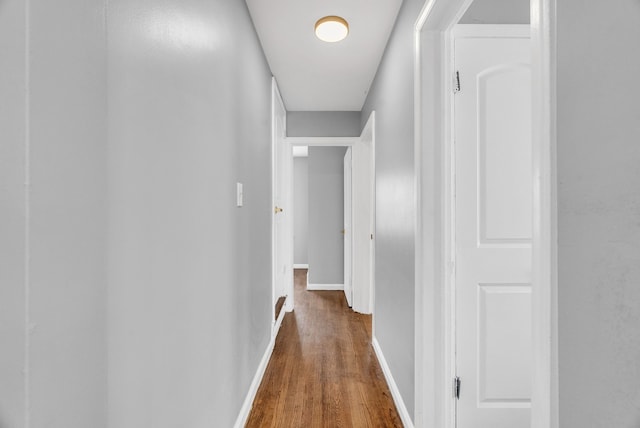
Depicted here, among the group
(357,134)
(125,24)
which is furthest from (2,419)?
(357,134)

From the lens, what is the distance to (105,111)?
0.72 meters

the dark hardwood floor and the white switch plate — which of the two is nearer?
the white switch plate

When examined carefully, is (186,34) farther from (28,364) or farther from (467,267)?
(467,267)

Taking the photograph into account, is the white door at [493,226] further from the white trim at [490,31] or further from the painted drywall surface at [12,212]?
the painted drywall surface at [12,212]

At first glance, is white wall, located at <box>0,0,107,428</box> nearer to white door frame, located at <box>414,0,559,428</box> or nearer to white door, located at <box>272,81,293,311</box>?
white door frame, located at <box>414,0,559,428</box>

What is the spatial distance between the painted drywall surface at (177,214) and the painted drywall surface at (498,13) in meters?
1.17

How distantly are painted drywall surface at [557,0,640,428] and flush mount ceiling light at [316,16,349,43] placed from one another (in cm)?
174

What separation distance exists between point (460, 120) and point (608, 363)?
128 cm

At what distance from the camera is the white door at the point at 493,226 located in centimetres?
169

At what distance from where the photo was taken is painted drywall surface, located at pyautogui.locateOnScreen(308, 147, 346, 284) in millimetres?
5324

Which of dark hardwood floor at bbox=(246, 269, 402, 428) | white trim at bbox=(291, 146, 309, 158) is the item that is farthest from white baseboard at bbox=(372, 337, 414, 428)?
white trim at bbox=(291, 146, 309, 158)

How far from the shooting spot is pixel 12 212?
50cm

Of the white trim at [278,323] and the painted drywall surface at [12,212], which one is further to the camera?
the white trim at [278,323]

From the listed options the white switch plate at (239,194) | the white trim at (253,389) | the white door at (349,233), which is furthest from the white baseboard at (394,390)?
the white door at (349,233)
